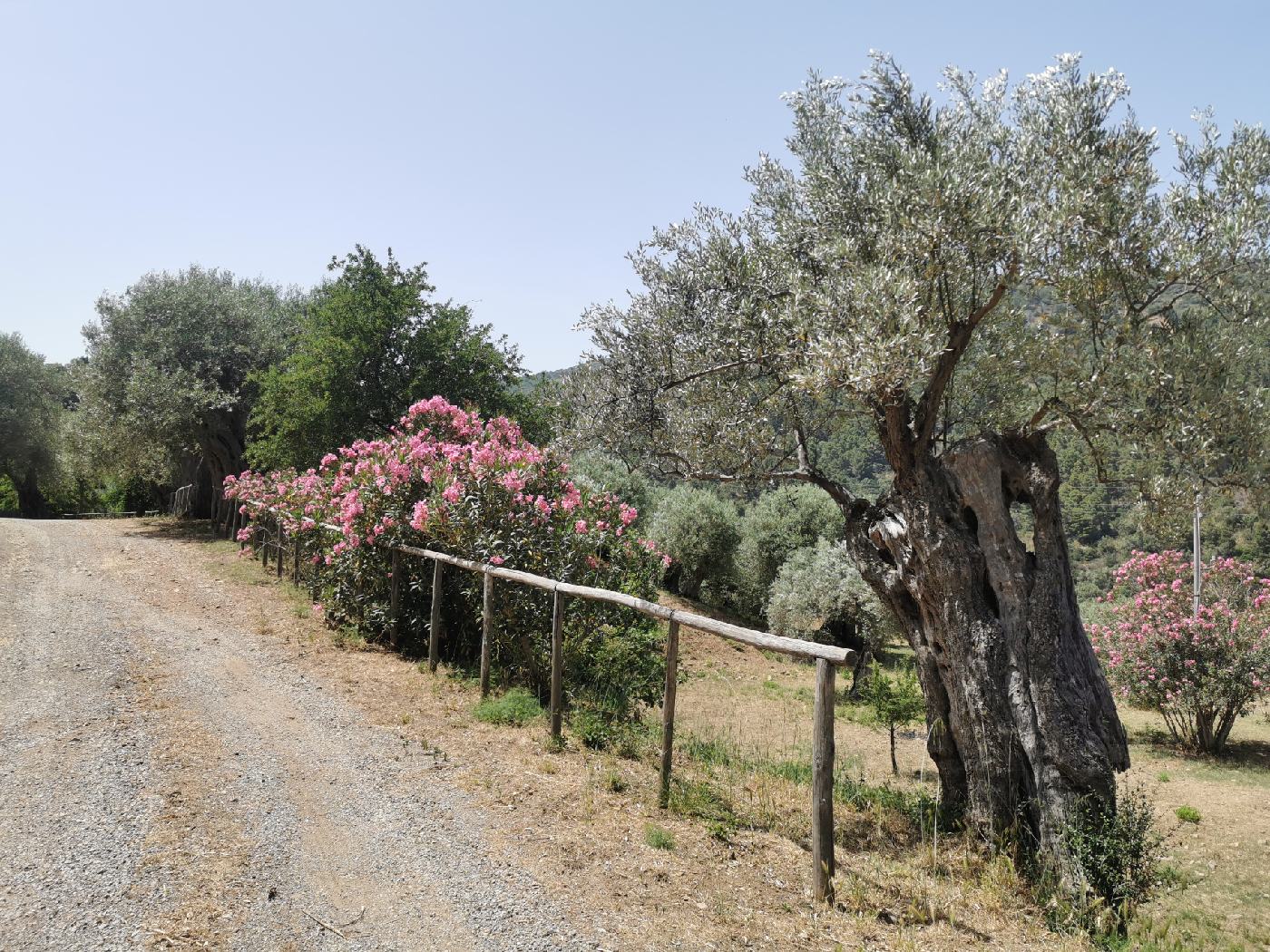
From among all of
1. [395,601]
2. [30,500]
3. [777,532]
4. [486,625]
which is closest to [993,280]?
[486,625]

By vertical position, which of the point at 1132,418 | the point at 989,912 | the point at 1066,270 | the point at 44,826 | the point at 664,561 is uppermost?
the point at 1066,270

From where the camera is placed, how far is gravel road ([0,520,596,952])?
396 cm

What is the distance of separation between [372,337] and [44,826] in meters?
17.1

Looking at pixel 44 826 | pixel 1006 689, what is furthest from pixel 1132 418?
pixel 44 826

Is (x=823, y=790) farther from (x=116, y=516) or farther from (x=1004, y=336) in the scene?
(x=116, y=516)

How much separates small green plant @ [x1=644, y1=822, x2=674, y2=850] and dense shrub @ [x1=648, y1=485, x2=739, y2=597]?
2141 cm

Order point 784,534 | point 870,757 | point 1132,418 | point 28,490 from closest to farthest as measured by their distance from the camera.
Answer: point 1132,418
point 870,757
point 784,534
point 28,490

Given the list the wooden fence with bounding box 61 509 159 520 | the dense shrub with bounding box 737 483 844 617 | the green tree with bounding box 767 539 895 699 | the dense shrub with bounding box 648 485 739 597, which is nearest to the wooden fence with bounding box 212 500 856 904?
the green tree with bounding box 767 539 895 699

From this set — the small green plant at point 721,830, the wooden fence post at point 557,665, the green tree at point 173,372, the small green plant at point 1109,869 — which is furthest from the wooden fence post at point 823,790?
the green tree at point 173,372

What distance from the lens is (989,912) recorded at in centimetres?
511

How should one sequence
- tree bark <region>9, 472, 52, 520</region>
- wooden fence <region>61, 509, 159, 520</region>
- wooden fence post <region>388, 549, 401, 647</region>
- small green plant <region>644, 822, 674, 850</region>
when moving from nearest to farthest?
small green plant <region>644, 822, 674, 850</region> → wooden fence post <region>388, 549, 401, 647</region> → wooden fence <region>61, 509, 159, 520</region> → tree bark <region>9, 472, 52, 520</region>

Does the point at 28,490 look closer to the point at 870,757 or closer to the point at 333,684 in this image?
the point at 333,684

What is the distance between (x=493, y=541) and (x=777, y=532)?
61.0ft

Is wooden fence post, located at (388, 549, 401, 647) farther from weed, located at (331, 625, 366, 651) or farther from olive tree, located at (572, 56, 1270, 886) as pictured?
olive tree, located at (572, 56, 1270, 886)
